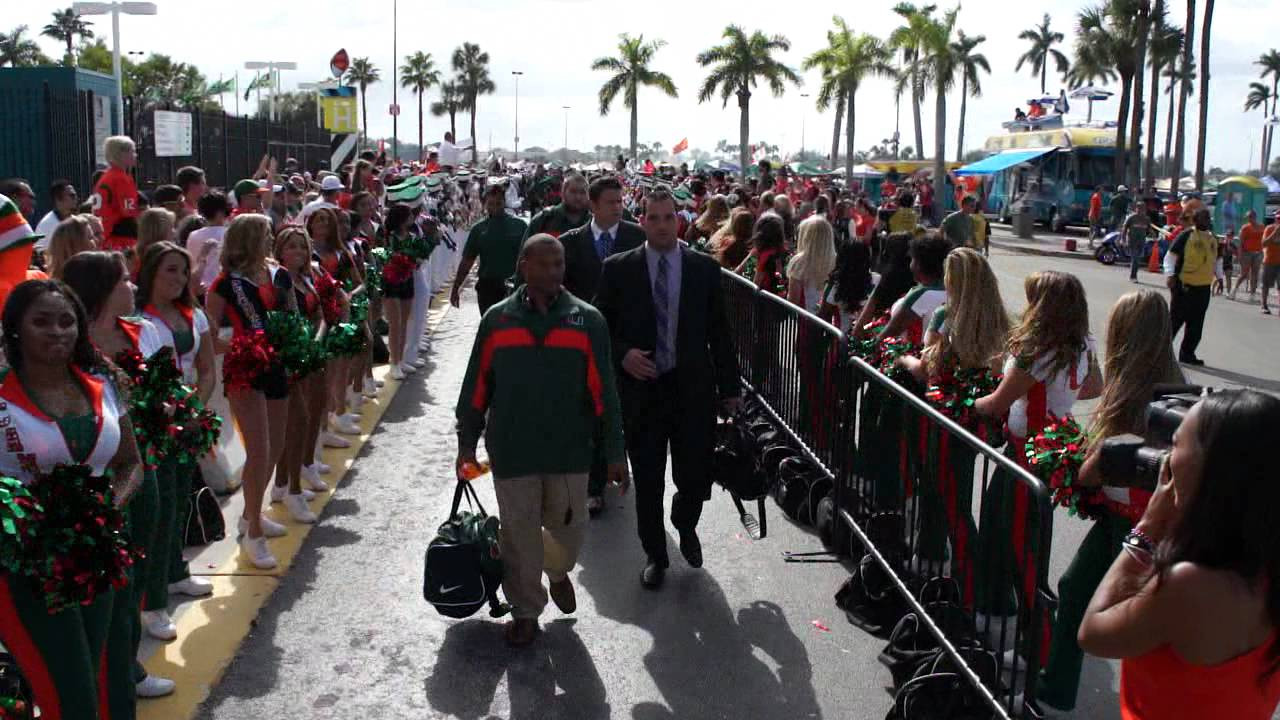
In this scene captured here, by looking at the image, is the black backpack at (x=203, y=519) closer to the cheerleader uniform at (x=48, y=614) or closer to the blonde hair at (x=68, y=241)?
the blonde hair at (x=68, y=241)

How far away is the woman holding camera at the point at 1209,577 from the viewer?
93.4 inches

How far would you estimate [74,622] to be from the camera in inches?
148

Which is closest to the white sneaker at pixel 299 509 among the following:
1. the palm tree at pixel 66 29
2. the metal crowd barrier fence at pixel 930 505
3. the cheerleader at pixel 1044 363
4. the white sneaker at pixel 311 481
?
the white sneaker at pixel 311 481

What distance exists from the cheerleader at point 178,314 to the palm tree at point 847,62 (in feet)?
171

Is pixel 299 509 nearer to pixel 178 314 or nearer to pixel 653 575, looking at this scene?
pixel 178 314

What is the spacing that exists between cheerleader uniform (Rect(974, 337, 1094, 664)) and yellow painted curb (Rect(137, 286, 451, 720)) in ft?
9.91

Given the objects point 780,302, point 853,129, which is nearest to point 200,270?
point 780,302

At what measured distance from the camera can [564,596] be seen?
226 inches

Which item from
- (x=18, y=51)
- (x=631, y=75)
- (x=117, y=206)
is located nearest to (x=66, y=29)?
(x=18, y=51)

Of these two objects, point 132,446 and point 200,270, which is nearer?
point 132,446

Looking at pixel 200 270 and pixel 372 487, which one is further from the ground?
pixel 200 270

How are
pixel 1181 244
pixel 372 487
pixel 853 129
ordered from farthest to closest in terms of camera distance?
1. pixel 853 129
2. pixel 1181 244
3. pixel 372 487

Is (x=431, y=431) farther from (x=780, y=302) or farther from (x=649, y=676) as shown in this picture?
(x=649, y=676)

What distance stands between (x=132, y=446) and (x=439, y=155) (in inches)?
813
